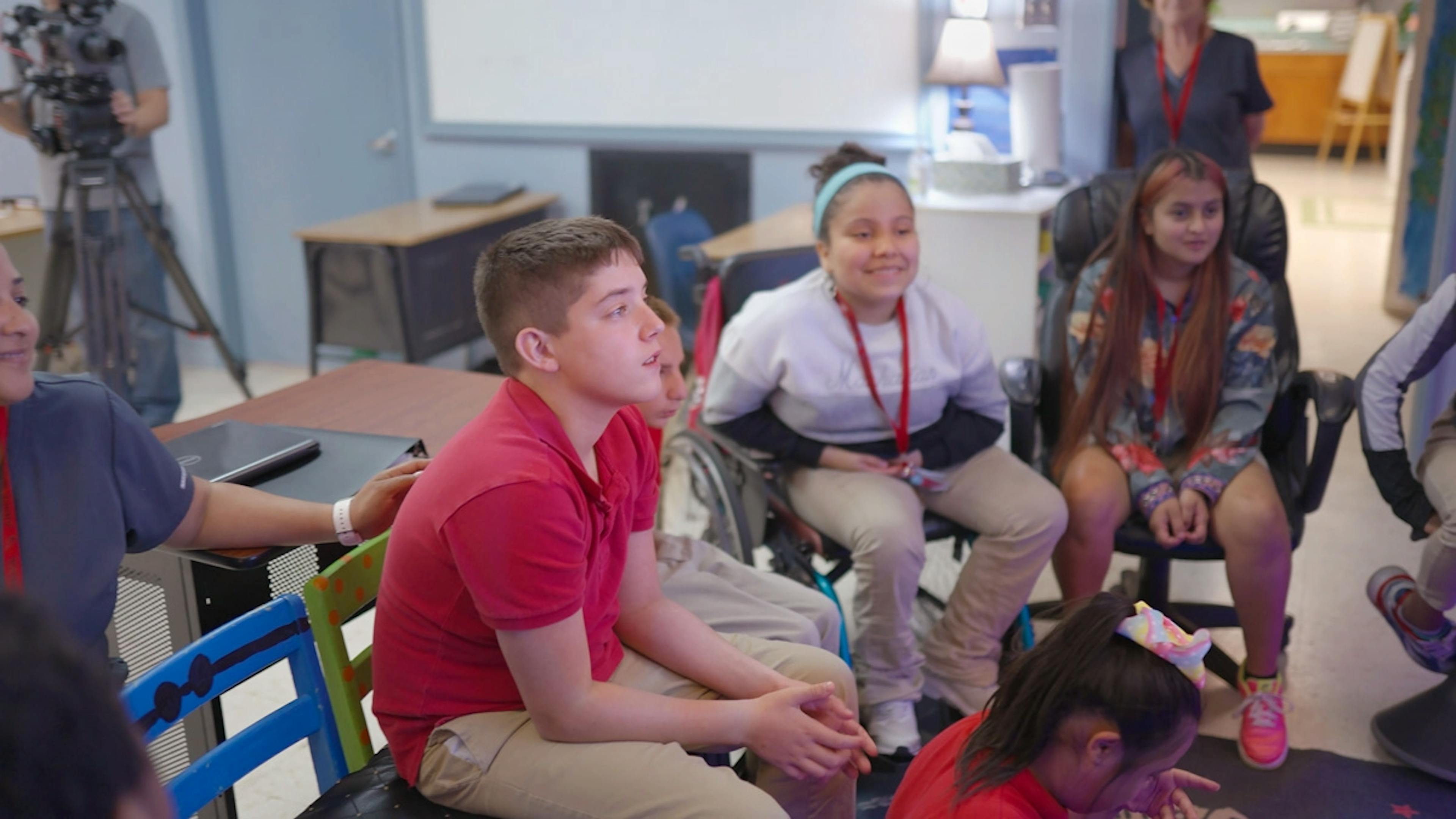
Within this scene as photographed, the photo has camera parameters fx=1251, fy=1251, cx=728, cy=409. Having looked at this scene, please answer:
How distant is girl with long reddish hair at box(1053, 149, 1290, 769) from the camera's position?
7.19 ft

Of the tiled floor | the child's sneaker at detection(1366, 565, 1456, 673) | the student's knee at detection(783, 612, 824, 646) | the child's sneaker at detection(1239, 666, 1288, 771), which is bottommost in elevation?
the tiled floor

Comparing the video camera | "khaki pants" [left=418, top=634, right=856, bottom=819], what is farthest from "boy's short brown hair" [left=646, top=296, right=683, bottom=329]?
the video camera

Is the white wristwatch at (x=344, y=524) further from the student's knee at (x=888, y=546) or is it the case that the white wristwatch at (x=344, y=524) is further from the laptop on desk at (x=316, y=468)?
the student's knee at (x=888, y=546)

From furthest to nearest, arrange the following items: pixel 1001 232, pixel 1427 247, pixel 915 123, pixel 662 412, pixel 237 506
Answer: pixel 1427 247, pixel 915 123, pixel 1001 232, pixel 662 412, pixel 237 506

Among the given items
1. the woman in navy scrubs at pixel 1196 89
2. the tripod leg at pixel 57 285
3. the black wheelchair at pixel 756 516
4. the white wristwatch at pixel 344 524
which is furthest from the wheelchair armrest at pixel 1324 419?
the tripod leg at pixel 57 285

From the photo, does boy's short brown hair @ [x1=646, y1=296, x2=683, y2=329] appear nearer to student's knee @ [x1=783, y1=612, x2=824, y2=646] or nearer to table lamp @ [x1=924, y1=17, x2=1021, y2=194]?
student's knee @ [x1=783, y1=612, x2=824, y2=646]

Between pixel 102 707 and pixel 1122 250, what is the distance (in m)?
2.16

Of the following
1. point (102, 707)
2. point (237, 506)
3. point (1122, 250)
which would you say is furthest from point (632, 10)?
point (102, 707)

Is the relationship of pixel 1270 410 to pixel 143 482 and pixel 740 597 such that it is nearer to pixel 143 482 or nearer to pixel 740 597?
pixel 740 597

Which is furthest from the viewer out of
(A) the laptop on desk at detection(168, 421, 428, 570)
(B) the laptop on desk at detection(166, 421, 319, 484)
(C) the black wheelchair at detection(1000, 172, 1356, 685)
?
(C) the black wheelchair at detection(1000, 172, 1356, 685)

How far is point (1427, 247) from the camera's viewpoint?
194 inches

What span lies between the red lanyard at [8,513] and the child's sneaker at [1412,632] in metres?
2.11

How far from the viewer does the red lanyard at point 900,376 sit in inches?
88.4

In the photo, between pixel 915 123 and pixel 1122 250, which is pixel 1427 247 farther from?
pixel 1122 250
